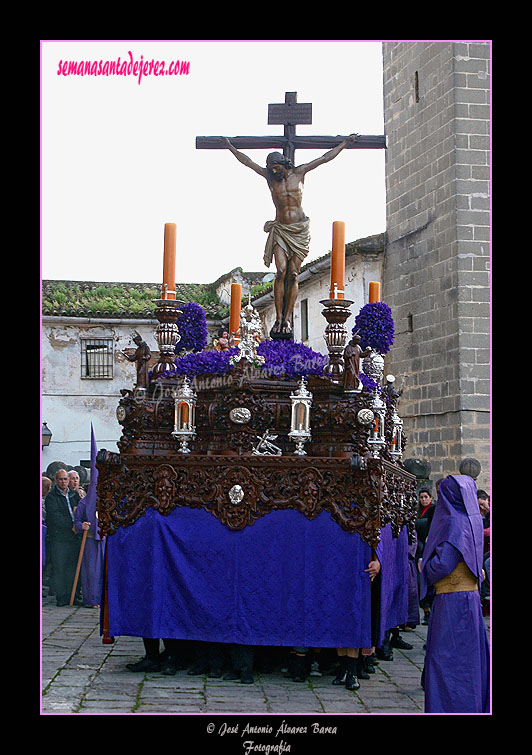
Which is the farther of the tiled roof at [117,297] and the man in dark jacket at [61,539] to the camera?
the tiled roof at [117,297]

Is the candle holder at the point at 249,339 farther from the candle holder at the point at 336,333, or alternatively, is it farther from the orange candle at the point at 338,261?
the orange candle at the point at 338,261

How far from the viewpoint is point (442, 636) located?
608 cm

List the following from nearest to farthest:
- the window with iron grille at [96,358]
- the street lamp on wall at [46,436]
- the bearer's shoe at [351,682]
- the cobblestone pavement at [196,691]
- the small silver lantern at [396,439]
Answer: the cobblestone pavement at [196,691], the bearer's shoe at [351,682], the small silver lantern at [396,439], the street lamp on wall at [46,436], the window with iron grille at [96,358]

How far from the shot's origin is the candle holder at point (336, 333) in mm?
7496

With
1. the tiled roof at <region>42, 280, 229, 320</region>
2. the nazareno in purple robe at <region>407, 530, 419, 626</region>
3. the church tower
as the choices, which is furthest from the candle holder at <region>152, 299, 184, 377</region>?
the tiled roof at <region>42, 280, 229, 320</region>

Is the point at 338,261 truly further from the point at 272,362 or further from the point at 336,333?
the point at 272,362

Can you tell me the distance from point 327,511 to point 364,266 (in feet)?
42.4

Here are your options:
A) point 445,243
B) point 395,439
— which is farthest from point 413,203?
point 395,439

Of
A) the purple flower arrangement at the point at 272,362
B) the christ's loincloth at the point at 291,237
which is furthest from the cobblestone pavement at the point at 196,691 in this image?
the christ's loincloth at the point at 291,237

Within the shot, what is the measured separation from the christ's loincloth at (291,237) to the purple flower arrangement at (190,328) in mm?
1184

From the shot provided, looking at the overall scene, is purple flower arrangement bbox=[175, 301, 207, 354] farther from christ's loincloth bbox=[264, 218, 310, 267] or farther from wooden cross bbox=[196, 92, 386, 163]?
wooden cross bbox=[196, 92, 386, 163]

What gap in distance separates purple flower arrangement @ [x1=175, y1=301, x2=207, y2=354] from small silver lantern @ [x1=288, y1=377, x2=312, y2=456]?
6.57 feet

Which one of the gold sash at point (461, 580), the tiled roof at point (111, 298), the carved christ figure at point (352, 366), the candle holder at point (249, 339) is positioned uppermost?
the tiled roof at point (111, 298)
